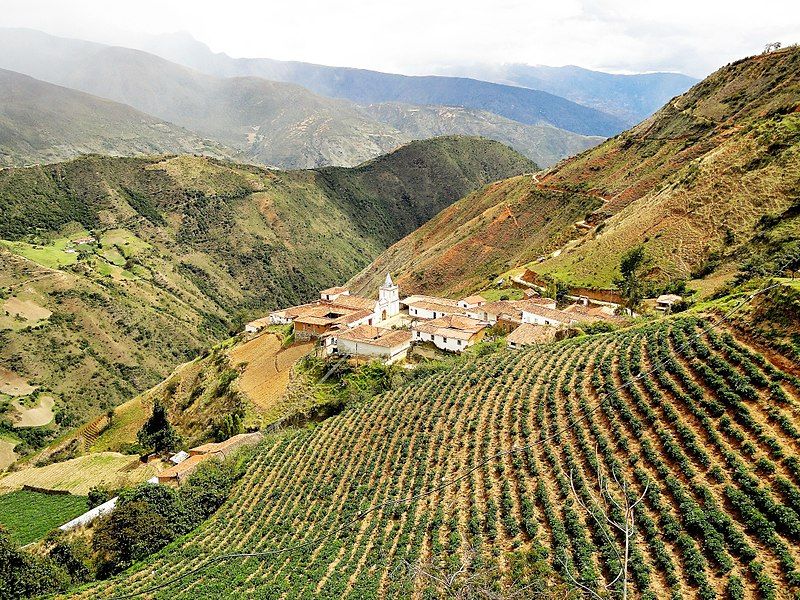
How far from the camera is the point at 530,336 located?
3416 cm

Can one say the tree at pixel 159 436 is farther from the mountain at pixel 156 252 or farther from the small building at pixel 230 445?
the mountain at pixel 156 252

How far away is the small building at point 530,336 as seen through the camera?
109ft

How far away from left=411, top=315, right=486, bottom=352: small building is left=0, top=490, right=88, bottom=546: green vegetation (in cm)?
2389

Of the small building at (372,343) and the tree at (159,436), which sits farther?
the tree at (159,436)

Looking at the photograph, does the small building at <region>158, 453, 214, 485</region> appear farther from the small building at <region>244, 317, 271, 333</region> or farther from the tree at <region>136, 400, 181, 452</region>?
the small building at <region>244, 317, 271, 333</region>

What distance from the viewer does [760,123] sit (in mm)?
48344

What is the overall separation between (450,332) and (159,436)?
2158cm

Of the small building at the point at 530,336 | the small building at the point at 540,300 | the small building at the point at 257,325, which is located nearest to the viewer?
the small building at the point at 530,336

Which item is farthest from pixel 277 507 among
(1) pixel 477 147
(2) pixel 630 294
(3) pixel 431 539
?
(1) pixel 477 147

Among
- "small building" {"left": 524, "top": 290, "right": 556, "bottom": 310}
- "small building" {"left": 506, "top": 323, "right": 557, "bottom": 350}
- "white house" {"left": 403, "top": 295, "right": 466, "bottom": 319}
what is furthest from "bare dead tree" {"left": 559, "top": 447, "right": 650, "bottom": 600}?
"white house" {"left": 403, "top": 295, "right": 466, "bottom": 319}

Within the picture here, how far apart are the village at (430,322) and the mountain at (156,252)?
24641 mm

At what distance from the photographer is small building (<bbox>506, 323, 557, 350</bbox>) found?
33.3 metres

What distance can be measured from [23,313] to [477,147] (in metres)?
156

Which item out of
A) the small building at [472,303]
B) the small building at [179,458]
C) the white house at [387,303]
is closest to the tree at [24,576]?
the small building at [179,458]
